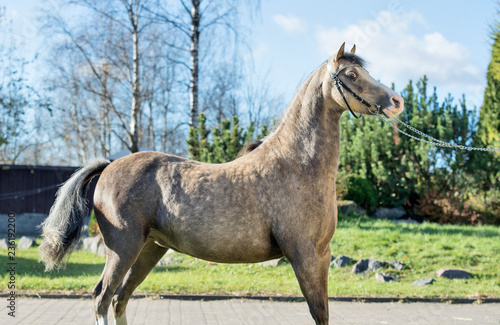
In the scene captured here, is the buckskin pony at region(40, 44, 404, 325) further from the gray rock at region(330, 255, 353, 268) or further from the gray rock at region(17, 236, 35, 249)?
the gray rock at region(17, 236, 35, 249)

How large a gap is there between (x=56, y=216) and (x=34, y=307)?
2885 millimetres

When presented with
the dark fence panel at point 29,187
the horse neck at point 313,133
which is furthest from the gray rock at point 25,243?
the horse neck at point 313,133

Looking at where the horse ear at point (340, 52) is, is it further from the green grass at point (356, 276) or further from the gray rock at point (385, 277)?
the gray rock at point (385, 277)

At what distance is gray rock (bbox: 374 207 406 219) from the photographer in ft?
48.5

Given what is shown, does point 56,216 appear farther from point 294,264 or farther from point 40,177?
point 40,177

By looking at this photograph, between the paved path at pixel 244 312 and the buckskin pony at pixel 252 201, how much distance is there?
82.2 inches

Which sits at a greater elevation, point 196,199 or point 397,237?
point 196,199

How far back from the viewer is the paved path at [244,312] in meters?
5.47

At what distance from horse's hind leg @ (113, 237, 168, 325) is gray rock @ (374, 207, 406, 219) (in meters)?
11.8

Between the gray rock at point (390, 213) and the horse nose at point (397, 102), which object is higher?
the horse nose at point (397, 102)

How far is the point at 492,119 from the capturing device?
15.5m

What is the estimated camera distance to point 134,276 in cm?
393

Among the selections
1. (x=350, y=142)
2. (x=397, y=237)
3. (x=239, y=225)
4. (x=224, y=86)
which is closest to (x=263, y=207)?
(x=239, y=225)

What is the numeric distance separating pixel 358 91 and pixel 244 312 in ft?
11.9
